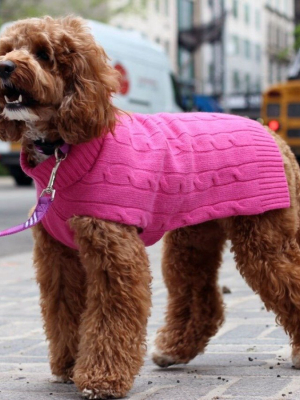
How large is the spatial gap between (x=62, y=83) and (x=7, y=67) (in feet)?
0.93

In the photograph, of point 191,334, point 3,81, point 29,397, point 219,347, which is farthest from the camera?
point 219,347

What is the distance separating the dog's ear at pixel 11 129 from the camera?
159 inches

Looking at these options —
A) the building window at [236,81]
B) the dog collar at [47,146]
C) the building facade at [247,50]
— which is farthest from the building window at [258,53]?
the dog collar at [47,146]

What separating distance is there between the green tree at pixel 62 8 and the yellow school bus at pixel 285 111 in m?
17.2

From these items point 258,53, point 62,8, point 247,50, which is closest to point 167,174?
point 62,8

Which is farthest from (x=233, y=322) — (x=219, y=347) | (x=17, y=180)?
(x=17, y=180)

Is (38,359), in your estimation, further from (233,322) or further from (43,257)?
(233,322)

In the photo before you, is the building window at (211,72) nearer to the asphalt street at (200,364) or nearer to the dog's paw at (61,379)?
the asphalt street at (200,364)

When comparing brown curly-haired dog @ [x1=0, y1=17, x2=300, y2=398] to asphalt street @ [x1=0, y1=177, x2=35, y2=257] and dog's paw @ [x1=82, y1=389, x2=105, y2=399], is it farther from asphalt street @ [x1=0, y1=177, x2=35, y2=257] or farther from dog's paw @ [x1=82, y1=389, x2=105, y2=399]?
asphalt street @ [x1=0, y1=177, x2=35, y2=257]

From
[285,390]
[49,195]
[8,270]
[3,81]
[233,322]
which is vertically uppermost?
[3,81]

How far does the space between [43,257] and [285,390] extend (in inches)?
47.5

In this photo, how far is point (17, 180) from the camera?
85.5 ft

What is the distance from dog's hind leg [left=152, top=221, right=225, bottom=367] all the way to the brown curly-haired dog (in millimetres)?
61

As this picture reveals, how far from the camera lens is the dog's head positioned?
3.83m
